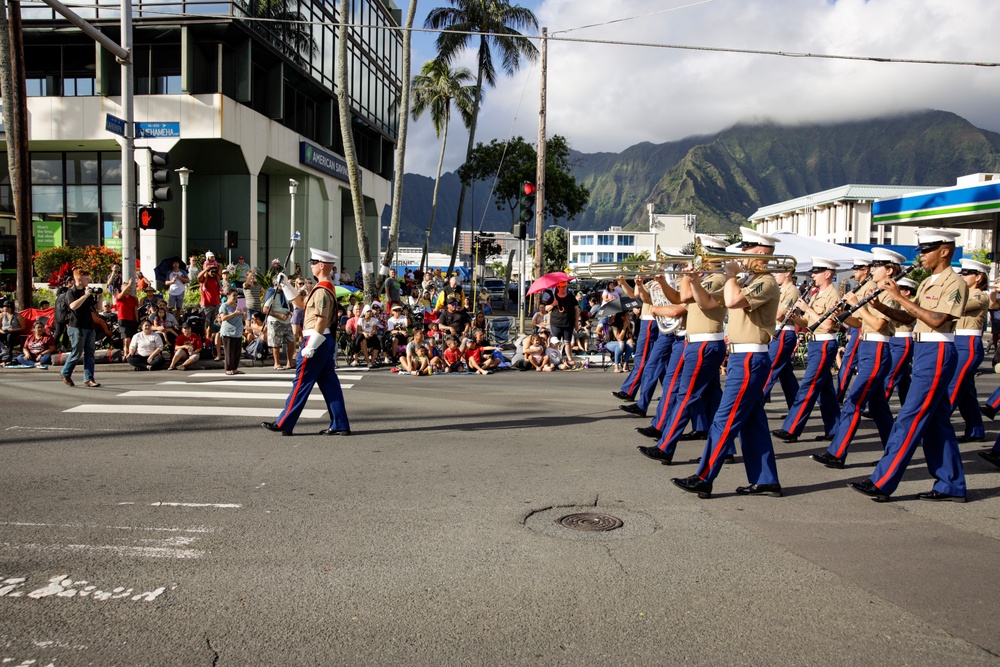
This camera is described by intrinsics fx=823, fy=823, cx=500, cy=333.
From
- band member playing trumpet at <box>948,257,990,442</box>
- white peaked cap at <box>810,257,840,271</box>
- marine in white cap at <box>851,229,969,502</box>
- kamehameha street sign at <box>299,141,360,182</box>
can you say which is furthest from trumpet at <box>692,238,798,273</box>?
kamehameha street sign at <box>299,141,360,182</box>

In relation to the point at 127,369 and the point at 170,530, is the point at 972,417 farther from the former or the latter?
the point at 127,369

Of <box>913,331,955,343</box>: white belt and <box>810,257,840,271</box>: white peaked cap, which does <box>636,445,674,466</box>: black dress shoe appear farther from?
<box>810,257,840,271</box>: white peaked cap

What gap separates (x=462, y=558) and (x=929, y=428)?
3906 mm

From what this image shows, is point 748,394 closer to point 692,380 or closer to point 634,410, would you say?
point 692,380

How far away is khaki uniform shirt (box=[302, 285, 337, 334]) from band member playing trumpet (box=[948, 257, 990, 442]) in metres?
5.78

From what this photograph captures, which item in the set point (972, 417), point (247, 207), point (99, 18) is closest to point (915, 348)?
point (972, 417)

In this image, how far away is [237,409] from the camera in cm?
1020

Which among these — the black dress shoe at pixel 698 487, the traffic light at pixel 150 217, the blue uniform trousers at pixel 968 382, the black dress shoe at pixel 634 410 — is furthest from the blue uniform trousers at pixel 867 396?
Answer: the traffic light at pixel 150 217

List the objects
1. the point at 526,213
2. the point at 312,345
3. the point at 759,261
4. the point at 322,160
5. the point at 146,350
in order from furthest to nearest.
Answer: the point at 322,160 < the point at 526,213 < the point at 146,350 < the point at 312,345 < the point at 759,261

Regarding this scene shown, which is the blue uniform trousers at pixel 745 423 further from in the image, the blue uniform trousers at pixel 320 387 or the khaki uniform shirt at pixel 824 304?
the blue uniform trousers at pixel 320 387

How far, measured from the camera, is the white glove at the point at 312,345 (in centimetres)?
836

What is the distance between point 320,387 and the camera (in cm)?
855

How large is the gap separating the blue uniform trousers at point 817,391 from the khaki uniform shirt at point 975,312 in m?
1.27

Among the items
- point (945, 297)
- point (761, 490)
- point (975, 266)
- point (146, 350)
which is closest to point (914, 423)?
point (945, 297)
